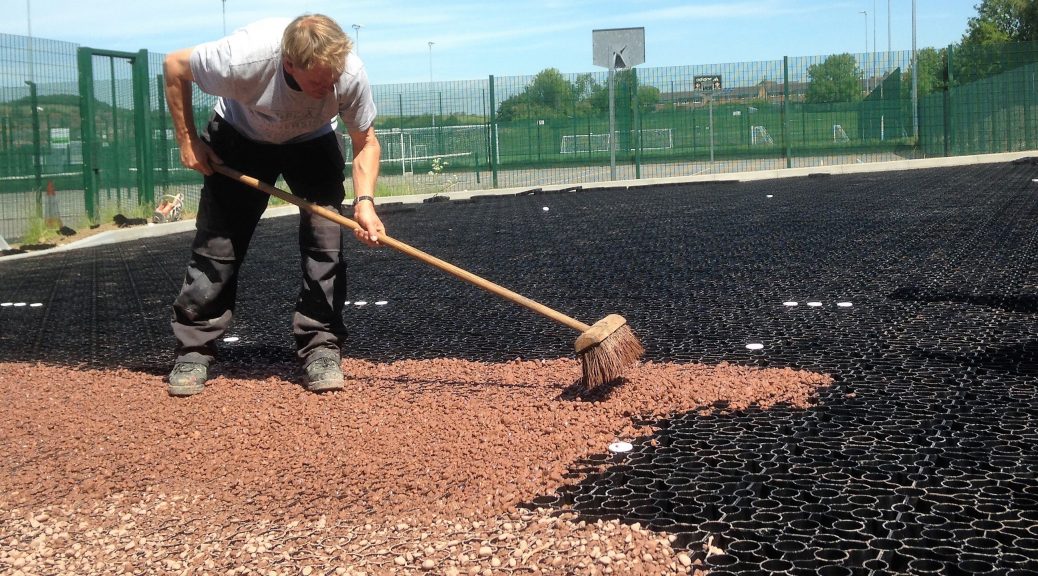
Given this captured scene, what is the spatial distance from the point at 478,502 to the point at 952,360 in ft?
7.44

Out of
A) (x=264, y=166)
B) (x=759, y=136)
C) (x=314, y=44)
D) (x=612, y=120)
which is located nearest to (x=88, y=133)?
(x=612, y=120)

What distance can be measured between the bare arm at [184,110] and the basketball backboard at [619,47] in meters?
15.4

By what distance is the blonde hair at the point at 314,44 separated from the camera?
356 cm

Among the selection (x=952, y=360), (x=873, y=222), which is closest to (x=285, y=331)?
(x=952, y=360)

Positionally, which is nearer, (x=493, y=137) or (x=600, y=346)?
(x=600, y=346)

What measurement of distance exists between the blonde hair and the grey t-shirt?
171 millimetres

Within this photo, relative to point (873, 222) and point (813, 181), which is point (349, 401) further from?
point (813, 181)

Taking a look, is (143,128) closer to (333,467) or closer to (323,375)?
(323,375)

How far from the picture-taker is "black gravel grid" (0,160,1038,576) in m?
2.61

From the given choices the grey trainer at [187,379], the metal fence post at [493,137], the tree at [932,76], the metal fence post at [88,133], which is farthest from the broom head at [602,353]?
the tree at [932,76]

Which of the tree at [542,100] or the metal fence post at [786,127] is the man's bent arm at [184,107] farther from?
the metal fence post at [786,127]

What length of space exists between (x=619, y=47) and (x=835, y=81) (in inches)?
167

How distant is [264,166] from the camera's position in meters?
4.23

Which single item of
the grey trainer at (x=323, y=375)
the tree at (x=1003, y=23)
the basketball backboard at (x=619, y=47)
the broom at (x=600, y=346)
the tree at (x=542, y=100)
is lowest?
the grey trainer at (x=323, y=375)
